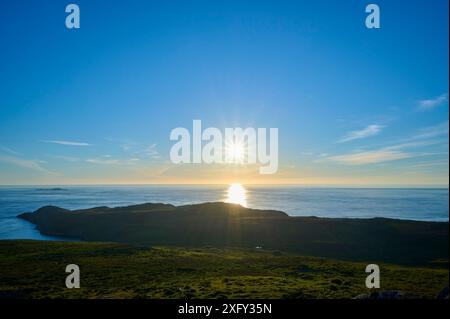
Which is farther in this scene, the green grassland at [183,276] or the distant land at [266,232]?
the distant land at [266,232]

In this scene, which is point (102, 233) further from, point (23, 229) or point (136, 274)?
point (136, 274)

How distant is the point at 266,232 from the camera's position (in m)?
80.4

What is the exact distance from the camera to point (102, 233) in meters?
89.6

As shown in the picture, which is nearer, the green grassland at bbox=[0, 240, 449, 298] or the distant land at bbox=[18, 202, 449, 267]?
the green grassland at bbox=[0, 240, 449, 298]

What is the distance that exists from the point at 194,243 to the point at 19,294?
2010 inches

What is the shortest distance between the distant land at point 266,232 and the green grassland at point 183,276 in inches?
477

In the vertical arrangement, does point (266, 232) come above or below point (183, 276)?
below

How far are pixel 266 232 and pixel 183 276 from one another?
4504 centimetres

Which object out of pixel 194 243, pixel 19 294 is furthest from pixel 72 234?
pixel 19 294

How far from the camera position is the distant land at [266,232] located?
66688 millimetres

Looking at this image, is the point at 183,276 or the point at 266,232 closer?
the point at 183,276

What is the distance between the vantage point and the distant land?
6669cm

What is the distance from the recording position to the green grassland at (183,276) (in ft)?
99.6

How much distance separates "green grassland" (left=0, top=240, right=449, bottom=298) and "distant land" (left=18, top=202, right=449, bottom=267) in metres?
12.1
